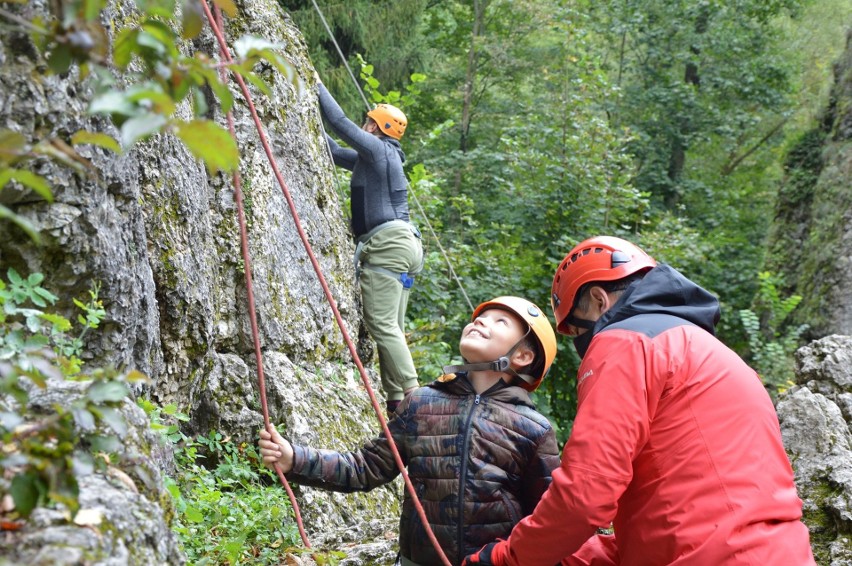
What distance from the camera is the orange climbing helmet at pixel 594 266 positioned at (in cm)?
321

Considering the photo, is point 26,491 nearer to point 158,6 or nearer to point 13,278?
point 158,6

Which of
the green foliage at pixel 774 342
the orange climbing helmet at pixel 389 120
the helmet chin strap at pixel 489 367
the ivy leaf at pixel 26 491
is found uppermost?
the orange climbing helmet at pixel 389 120

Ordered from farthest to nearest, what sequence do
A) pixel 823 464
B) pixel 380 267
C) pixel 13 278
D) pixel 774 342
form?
1. pixel 774 342
2. pixel 380 267
3. pixel 823 464
4. pixel 13 278

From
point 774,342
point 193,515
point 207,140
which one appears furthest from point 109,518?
point 774,342

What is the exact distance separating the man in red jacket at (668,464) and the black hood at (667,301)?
0.01 metres

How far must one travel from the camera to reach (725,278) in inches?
810

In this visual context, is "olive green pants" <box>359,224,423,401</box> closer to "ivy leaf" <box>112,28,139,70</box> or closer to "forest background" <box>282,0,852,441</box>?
"forest background" <box>282,0,852,441</box>

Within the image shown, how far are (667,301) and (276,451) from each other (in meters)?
1.58

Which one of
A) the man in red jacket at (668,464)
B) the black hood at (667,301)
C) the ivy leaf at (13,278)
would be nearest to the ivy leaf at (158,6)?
the ivy leaf at (13,278)

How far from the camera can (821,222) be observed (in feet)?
50.1

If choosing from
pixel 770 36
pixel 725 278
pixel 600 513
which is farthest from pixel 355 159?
pixel 770 36

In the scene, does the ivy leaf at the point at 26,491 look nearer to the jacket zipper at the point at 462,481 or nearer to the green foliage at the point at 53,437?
the green foliage at the point at 53,437

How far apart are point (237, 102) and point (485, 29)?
14.2 metres

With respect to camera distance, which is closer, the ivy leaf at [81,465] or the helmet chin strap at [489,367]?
the ivy leaf at [81,465]
